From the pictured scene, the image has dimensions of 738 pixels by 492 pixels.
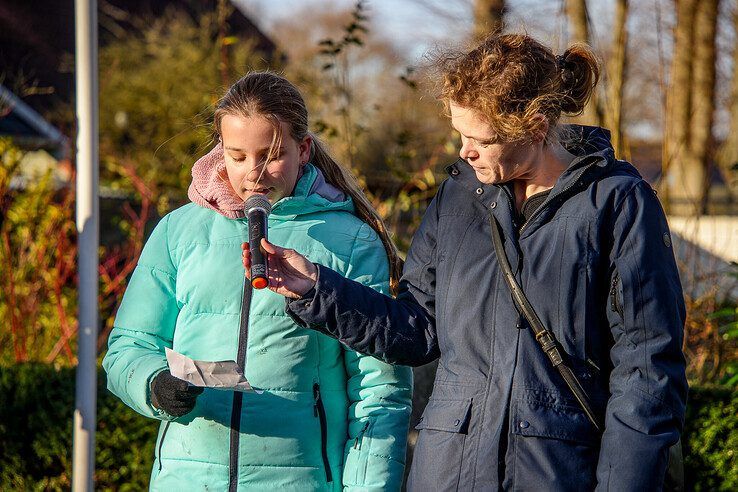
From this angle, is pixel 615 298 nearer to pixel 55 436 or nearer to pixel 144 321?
pixel 144 321

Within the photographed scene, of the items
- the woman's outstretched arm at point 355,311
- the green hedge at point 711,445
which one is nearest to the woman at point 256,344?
the woman's outstretched arm at point 355,311

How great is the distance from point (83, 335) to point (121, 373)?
→ 5.10ft

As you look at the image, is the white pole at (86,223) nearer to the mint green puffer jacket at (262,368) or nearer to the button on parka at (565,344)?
the mint green puffer jacket at (262,368)

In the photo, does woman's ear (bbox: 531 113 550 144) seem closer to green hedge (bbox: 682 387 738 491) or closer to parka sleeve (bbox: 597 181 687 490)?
parka sleeve (bbox: 597 181 687 490)

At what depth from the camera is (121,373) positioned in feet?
8.41

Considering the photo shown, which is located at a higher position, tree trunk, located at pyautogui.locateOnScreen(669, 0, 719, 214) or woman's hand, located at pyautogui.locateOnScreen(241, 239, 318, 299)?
tree trunk, located at pyautogui.locateOnScreen(669, 0, 719, 214)

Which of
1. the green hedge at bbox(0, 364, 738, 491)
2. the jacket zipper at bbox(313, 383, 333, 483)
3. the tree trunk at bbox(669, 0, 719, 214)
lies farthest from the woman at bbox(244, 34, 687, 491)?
the tree trunk at bbox(669, 0, 719, 214)

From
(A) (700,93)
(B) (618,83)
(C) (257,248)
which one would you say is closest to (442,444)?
(C) (257,248)

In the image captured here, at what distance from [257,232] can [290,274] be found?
0.17m

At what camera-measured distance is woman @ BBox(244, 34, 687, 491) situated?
2.12 meters

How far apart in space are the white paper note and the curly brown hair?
2.79ft

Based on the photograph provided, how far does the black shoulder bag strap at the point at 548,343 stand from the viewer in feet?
7.02

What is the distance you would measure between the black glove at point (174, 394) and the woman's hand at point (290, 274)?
32cm

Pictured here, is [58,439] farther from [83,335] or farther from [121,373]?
[121,373]
